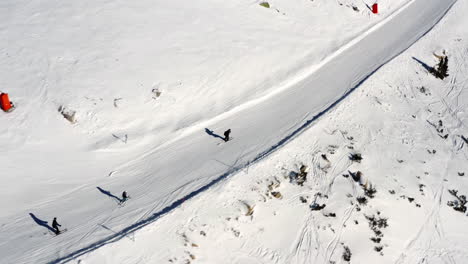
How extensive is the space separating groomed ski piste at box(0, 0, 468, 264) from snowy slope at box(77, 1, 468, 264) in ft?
0.21

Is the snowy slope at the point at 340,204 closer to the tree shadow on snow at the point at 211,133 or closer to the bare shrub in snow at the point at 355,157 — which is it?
the bare shrub in snow at the point at 355,157

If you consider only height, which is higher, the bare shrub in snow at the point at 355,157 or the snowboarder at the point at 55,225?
the snowboarder at the point at 55,225

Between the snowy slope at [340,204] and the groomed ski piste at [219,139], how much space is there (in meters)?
0.07

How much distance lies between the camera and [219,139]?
1792cm

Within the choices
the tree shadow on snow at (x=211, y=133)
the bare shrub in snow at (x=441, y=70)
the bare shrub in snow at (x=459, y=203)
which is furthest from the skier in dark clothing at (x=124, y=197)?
the bare shrub in snow at (x=441, y=70)

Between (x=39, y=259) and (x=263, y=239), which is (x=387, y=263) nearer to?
(x=263, y=239)

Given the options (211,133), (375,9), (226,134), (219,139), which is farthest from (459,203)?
(375,9)

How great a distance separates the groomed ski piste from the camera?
14281 mm

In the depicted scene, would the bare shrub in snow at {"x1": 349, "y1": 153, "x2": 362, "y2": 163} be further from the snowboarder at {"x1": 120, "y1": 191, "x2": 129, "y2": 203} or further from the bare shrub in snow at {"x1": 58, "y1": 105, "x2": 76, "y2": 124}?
the bare shrub in snow at {"x1": 58, "y1": 105, "x2": 76, "y2": 124}

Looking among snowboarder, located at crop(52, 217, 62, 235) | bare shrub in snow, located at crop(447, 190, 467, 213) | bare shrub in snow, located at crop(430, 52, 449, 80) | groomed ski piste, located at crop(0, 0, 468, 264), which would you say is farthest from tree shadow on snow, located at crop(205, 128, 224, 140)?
bare shrub in snow, located at crop(430, 52, 449, 80)

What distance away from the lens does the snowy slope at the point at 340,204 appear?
1385cm

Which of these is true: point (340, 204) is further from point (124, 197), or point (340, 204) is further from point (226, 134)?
point (124, 197)

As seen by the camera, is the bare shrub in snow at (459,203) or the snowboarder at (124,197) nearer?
the snowboarder at (124,197)

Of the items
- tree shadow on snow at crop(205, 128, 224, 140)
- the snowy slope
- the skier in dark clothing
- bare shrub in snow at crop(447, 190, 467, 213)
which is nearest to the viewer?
the snowy slope
